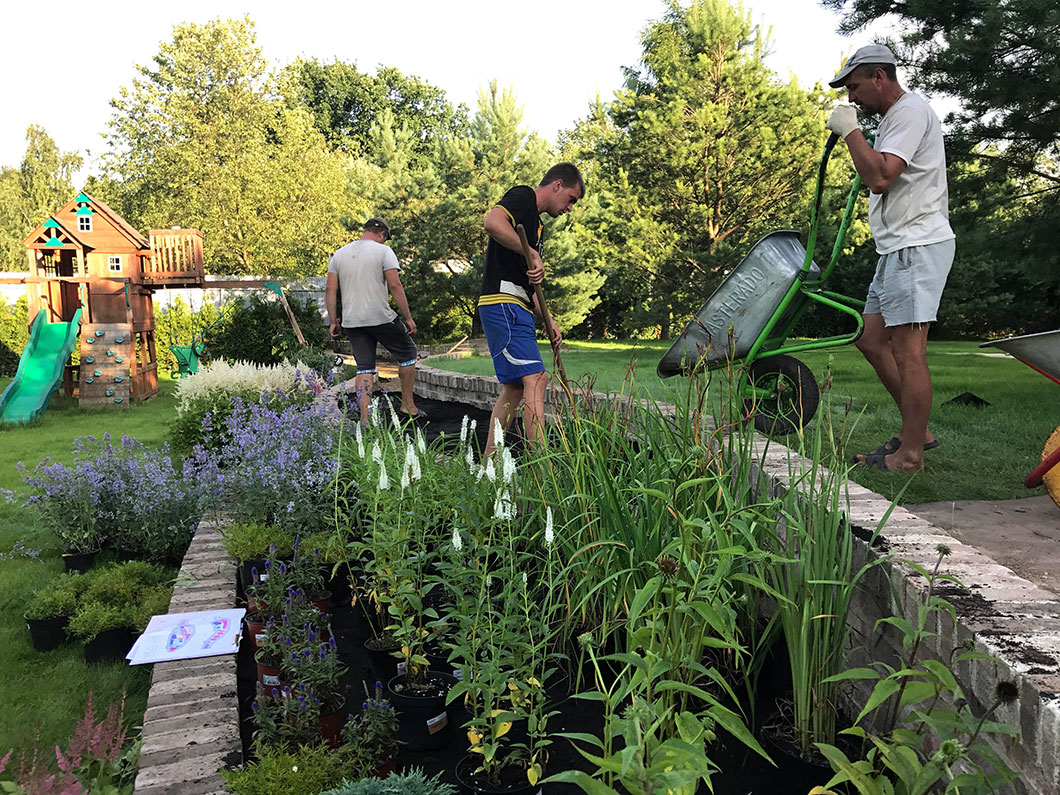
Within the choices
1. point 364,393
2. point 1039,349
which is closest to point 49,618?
point 364,393

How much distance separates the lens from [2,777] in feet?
6.66

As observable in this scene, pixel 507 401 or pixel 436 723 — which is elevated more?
pixel 507 401

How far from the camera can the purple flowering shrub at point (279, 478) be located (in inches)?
128

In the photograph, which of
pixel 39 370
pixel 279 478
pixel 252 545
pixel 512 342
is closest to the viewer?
pixel 252 545

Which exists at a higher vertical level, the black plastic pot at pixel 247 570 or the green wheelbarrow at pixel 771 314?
the green wheelbarrow at pixel 771 314

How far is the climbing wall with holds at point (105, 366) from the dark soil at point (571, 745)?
8516mm

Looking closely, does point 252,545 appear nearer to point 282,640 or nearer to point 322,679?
point 282,640

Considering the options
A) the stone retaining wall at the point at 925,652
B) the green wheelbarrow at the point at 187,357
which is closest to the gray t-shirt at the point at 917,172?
the stone retaining wall at the point at 925,652

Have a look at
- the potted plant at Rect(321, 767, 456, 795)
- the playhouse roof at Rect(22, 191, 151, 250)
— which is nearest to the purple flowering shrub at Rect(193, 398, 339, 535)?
the potted plant at Rect(321, 767, 456, 795)

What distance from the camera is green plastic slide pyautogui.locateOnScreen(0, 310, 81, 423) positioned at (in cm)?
874

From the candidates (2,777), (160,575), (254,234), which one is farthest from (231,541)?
(254,234)

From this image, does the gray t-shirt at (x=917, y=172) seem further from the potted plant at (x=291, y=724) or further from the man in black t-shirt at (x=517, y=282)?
the potted plant at (x=291, y=724)

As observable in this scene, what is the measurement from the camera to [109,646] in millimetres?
2762

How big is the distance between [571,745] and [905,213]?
2.64 meters
